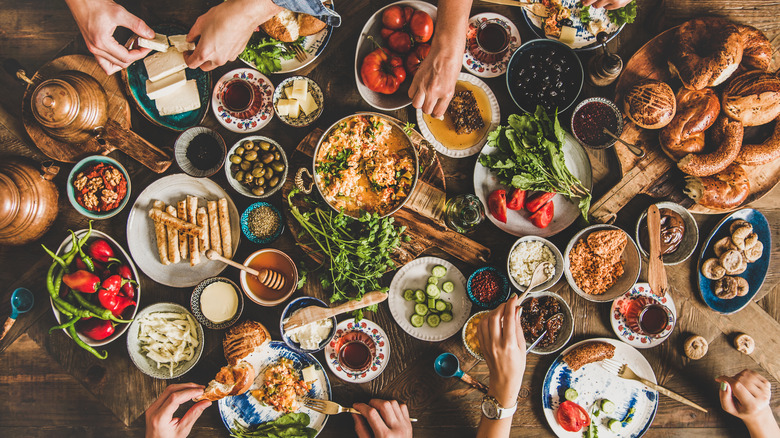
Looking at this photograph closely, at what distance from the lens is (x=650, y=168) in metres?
2.46

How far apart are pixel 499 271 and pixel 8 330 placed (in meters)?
3.13

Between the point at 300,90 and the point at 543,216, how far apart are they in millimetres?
1647

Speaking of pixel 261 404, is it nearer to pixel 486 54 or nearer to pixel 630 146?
pixel 486 54

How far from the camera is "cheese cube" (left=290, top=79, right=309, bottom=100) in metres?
2.37

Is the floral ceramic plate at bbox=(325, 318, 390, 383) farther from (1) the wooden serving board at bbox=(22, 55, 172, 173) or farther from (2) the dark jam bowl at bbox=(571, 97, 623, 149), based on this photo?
(2) the dark jam bowl at bbox=(571, 97, 623, 149)

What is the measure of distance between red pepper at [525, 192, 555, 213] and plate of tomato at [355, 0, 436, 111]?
0.94m

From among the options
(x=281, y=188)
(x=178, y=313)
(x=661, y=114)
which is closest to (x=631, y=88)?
(x=661, y=114)

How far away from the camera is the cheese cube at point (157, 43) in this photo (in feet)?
7.38

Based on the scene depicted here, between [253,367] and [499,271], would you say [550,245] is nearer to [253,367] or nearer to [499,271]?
[499,271]

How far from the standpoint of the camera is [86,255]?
94.1 inches

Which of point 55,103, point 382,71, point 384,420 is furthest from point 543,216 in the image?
point 55,103

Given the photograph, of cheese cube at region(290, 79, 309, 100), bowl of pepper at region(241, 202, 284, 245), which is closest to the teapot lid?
bowl of pepper at region(241, 202, 284, 245)

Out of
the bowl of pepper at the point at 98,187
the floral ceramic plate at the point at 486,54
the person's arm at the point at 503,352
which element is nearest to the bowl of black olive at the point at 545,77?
the floral ceramic plate at the point at 486,54

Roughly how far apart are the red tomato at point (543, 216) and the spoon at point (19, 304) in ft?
10.4
